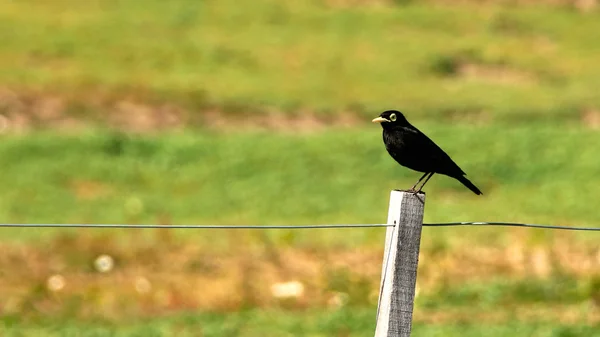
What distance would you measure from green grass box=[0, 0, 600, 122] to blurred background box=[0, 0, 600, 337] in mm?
110

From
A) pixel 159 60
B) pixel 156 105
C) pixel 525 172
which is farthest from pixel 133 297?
pixel 159 60

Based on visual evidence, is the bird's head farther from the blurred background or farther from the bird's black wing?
the blurred background

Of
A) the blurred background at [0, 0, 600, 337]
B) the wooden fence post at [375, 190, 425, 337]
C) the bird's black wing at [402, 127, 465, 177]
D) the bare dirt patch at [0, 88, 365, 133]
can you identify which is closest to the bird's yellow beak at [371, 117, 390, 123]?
the bird's black wing at [402, 127, 465, 177]

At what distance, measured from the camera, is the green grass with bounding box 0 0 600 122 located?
3538 centimetres

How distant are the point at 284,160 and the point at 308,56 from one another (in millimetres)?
14139

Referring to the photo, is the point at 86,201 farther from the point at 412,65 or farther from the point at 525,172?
the point at 412,65

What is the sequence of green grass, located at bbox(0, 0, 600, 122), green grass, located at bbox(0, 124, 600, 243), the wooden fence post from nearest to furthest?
the wooden fence post → green grass, located at bbox(0, 124, 600, 243) → green grass, located at bbox(0, 0, 600, 122)

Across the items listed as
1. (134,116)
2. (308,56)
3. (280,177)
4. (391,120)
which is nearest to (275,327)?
(391,120)

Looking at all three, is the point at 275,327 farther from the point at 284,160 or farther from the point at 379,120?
the point at 284,160

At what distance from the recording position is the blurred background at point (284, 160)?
576 inches

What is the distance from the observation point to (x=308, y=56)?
40750mm

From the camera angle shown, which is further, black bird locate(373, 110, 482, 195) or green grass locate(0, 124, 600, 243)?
green grass locate(0, 124, 600, 243)

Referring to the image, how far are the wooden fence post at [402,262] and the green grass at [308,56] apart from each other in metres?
28.1

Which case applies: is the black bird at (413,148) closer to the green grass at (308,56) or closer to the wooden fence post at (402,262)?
the wooden fence post at (402,262)
